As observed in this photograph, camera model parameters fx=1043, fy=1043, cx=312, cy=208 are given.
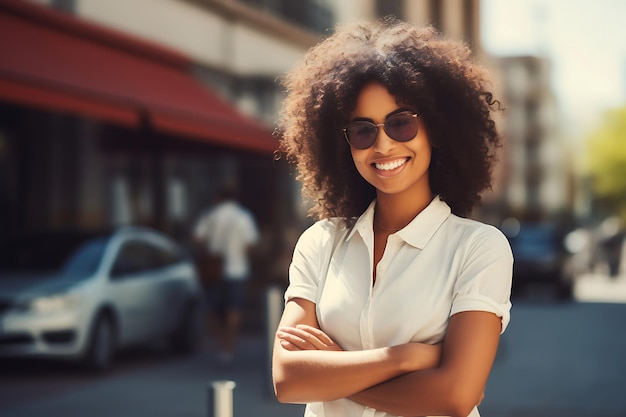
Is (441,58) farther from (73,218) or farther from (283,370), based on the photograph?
(73,218)

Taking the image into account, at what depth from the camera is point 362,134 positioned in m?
2.66

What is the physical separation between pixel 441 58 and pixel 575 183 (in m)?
108

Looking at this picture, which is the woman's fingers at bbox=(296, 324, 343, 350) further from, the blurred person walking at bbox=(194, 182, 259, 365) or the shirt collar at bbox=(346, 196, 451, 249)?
the blurred person walking at bbox=(194, 182, 259, 365)

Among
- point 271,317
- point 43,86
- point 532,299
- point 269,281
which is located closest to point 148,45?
point 269,281

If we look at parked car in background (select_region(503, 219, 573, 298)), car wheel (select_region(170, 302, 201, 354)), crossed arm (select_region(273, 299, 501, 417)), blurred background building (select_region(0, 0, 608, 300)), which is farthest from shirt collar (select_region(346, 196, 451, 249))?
parked car in background (select_region(503, 219, 573, 298))

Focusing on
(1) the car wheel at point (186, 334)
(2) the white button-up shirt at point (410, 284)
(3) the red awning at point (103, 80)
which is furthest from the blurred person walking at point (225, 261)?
(2) the white button-up shirt at point (410, 284)

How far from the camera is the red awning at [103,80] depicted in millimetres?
10469

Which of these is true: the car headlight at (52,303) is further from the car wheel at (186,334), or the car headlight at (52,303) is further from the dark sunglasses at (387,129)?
the dark sunglasses at (387,129)

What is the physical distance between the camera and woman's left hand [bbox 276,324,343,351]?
8.43 feet

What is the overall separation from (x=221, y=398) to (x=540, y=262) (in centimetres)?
2099

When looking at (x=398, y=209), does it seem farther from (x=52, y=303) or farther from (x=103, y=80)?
(x=103, y=80)

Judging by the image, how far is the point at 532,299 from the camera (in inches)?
922

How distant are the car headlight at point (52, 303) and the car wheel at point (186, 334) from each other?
219 cm

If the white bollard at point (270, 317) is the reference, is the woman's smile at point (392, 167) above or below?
above
